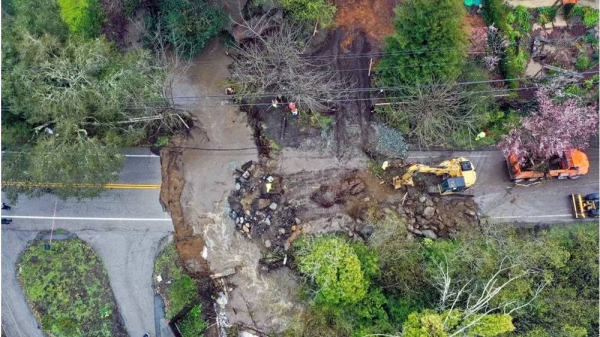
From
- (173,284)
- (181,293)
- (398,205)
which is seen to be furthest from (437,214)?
(173,284)

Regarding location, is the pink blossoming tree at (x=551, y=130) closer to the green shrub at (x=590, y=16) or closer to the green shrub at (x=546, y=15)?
the green shrub at (x=546, y=15)

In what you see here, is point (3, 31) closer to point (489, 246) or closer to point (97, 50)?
point (97, 50)

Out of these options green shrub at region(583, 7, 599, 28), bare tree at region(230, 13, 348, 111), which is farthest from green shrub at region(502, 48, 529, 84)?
bare tree at region(230, 13, 348, 111)

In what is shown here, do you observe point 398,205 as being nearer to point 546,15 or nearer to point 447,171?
point 447,171

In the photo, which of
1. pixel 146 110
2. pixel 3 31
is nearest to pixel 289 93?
pixel 146 110

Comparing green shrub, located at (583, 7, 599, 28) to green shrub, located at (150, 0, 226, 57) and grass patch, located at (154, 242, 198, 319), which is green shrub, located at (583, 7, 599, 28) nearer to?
→ green shrub, located at (150, 0, 226, 57)

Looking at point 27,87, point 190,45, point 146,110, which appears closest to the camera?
point 27,87
